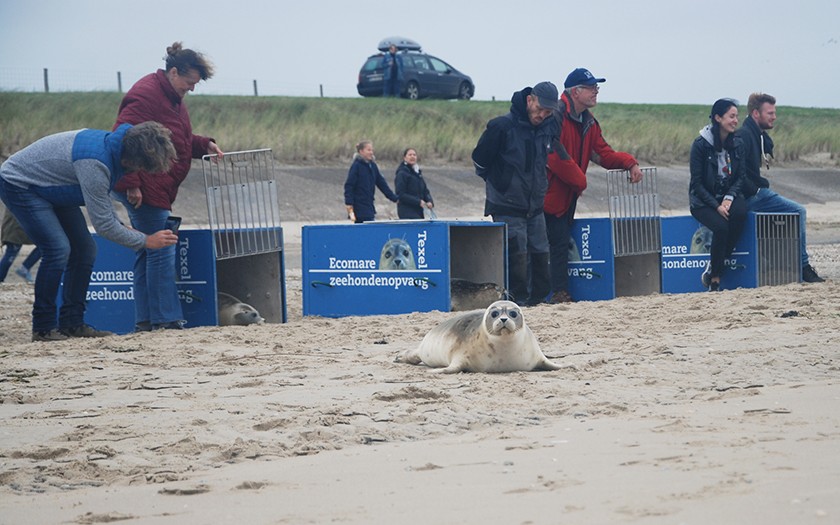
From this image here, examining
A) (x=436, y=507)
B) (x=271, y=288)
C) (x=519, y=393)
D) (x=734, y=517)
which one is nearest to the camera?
(x=734, y=517)

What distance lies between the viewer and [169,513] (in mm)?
3824

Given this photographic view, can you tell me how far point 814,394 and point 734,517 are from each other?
2.36 meters

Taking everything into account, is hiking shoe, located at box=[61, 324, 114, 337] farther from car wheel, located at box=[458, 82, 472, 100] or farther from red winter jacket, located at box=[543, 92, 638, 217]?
car wheel, located at box=[458, 82, 472, 100]

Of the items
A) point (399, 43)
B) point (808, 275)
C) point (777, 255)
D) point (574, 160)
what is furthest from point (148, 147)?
point (399, 43)

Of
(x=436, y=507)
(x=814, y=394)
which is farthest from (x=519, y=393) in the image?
(x=436, y=507)

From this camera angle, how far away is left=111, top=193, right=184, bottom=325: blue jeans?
29.1ft

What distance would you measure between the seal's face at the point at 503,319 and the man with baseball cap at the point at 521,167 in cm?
367

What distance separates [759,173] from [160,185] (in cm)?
591

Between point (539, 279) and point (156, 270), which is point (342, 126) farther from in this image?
point (156, 270)

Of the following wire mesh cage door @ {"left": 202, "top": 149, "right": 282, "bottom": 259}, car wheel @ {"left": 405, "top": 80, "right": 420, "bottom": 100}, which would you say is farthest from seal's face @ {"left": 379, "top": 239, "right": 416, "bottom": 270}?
car wheel @ {"left": 405, "top": 80, "right": 420, "bottom": 100}

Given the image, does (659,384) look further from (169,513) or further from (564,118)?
(564,118)

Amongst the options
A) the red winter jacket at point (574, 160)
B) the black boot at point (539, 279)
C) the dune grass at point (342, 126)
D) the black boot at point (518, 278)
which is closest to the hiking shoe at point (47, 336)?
the black boot at point (518, 278)

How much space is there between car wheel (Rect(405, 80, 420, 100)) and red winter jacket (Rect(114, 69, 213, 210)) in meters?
27.6

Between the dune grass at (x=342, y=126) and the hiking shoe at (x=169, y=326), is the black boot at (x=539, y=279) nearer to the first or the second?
the hiking shoe at (x=169, y=326)
